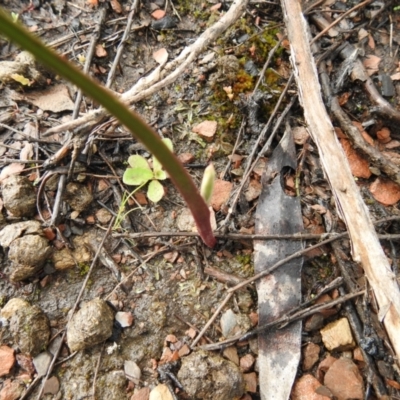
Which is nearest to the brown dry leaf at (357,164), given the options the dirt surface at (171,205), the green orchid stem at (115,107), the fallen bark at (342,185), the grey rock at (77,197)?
the dirt surface at (171,205)

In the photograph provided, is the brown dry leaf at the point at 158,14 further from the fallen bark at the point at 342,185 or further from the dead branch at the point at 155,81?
the fallen bark at the point at 342,185

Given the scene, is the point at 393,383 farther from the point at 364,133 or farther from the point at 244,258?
the point at 364,133

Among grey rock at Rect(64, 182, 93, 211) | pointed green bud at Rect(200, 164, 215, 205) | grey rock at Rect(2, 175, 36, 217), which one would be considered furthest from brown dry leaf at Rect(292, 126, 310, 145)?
grey rock at Rect(2, 175, 36, 217)

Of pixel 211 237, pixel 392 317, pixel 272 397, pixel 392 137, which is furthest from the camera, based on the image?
pixel 392 137

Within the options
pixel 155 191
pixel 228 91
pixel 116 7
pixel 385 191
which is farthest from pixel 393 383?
pixel 116 7

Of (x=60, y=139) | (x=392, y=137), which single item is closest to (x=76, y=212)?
(x=60, y=139)

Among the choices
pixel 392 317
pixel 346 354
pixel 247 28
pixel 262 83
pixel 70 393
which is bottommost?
pixel 346 354

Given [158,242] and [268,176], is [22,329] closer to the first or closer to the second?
[158,242]
